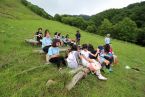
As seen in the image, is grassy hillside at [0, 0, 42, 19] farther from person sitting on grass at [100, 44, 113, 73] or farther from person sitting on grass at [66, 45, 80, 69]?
person sitting on grass at [66, 45, 80, 69]

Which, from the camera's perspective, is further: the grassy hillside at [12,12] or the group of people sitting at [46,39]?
the grassy hillside at [12,12]

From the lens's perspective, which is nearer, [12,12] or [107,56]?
[107,56]

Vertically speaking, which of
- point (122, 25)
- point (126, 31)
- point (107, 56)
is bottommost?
point (126, 31)

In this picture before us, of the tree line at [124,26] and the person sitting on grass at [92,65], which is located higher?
the person sitting on grass at [92,65]

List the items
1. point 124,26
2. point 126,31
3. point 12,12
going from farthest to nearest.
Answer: point 124,26 < point 126,31 < point 12,12

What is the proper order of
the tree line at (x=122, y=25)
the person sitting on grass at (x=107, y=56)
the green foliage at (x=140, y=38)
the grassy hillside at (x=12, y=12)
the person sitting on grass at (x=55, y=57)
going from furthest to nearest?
the green foliage at (x=140, y=38)
the tree line at (x=122, y=25)
the grassy hillside at (x=12, y=12)
the person sitting on grass at (x=107, y=56)
the person sitting on grass at (x=55, y=57)

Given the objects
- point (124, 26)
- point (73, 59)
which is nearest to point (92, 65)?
point (73, 59)

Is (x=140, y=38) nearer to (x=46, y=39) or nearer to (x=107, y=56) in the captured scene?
(x=46, y=39)

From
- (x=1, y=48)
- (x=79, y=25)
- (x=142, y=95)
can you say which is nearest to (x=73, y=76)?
(x=142, y=95)

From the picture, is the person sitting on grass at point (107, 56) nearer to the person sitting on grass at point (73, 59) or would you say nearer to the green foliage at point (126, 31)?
the person sitting on grass at point (73, 59)

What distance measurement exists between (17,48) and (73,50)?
7558 mm

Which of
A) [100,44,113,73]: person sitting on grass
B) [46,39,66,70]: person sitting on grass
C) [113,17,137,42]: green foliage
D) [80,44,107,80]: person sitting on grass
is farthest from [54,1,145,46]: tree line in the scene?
[46,39,66,70]: person sitting on grass

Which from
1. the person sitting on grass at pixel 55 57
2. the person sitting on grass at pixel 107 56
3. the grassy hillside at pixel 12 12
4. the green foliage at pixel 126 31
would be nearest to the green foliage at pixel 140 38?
the green foliage at pixel 126 31

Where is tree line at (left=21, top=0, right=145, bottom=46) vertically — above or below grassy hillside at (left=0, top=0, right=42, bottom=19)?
below
